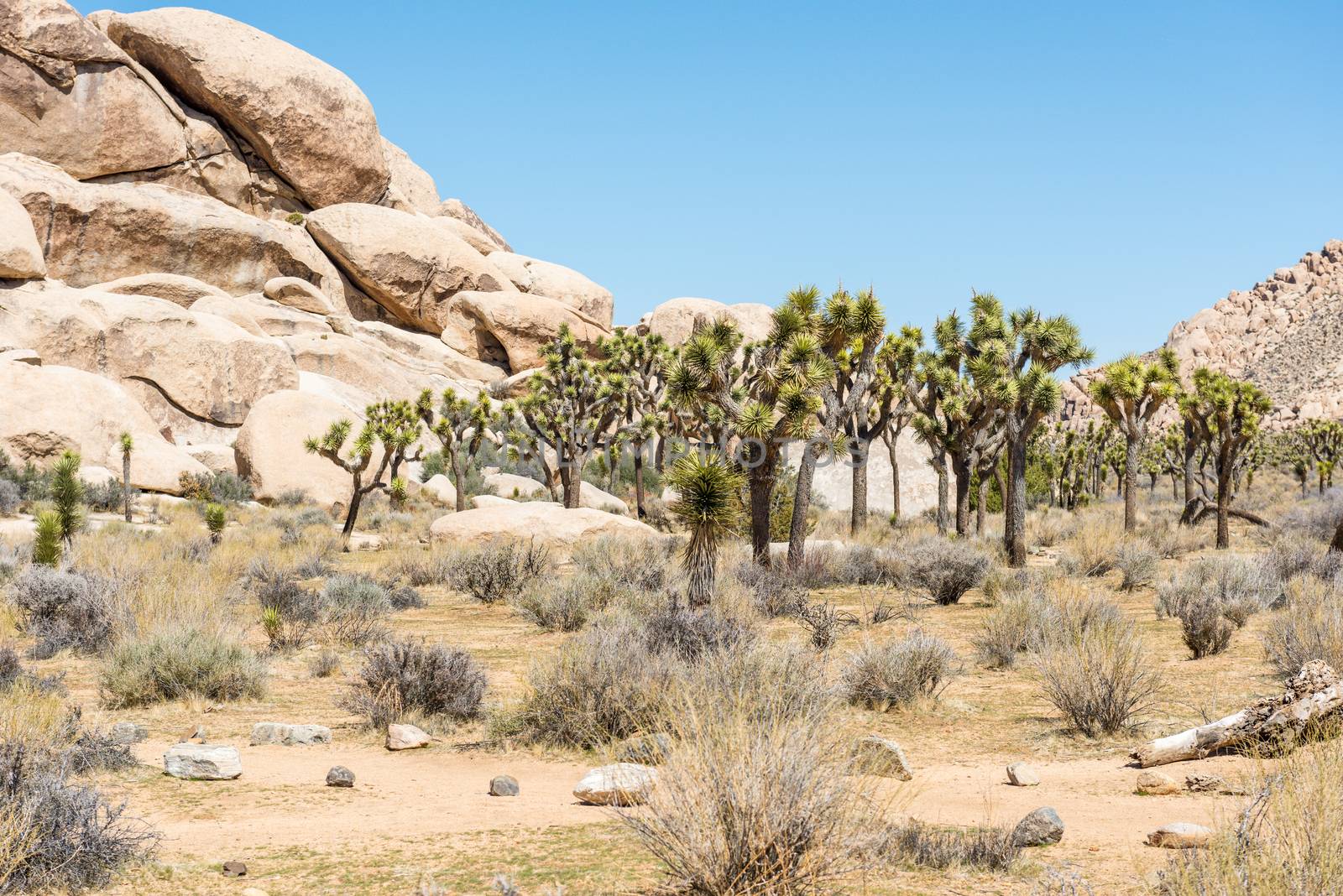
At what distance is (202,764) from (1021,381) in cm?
2111

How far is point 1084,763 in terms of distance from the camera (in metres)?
7.67

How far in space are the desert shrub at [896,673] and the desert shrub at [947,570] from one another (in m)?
8.11

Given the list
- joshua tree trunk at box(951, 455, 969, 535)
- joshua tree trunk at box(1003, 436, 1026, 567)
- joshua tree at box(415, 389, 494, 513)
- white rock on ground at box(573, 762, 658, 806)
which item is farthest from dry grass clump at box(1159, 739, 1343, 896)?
joshua tree at box(415, 389, 494, 513)

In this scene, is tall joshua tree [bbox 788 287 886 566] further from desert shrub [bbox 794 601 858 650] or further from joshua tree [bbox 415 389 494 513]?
joshua tree [bbox 415 389 494 513]

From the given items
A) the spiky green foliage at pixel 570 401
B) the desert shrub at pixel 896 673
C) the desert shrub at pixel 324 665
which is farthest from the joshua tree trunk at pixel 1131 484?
the desert shrub at pixel 324 665

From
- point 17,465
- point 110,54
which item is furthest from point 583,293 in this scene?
point 17,465

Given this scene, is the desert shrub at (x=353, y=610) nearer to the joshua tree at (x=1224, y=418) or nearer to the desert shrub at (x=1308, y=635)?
the desert shrub at (x=1308, y=635)

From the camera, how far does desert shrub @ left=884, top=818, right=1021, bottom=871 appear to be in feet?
17.0

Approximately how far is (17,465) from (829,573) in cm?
2646

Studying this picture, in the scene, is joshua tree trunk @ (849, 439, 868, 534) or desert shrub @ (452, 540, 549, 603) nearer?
desert shrub @ (452, 540, 549, 603)

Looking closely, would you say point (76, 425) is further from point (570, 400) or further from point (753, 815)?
point (753, 815)

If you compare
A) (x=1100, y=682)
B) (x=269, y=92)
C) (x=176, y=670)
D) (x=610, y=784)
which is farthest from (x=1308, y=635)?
(x=269, y=92)

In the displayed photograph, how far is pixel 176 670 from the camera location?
948cm

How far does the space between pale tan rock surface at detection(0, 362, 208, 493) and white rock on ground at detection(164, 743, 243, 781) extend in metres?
28.8
